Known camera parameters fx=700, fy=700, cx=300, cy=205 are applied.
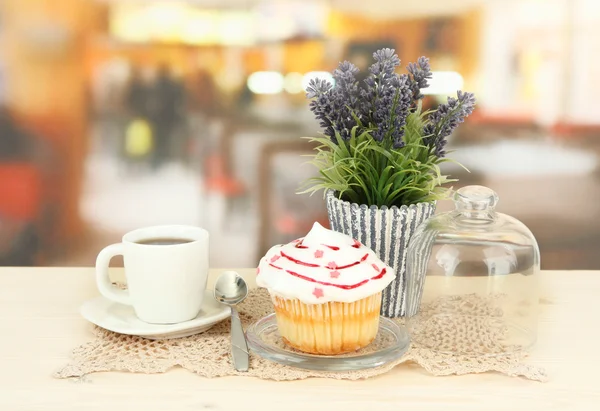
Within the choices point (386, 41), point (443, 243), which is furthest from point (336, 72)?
point (386, 41)

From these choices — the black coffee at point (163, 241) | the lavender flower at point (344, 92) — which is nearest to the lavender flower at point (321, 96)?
the lavender flower at point (344, 92)

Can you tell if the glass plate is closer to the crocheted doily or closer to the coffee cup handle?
the crocheted doily

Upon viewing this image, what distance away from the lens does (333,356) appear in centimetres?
73

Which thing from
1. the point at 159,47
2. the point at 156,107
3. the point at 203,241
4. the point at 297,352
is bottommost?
the point at 297,352

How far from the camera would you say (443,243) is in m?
0.82

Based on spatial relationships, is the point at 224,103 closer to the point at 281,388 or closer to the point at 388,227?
the point at 388,227

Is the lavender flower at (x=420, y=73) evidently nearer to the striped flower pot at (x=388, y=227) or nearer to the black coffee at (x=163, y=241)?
the striped flower pot at (x=388, y=227)

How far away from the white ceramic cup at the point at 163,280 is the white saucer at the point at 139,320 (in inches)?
0.6

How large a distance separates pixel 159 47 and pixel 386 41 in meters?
0.54

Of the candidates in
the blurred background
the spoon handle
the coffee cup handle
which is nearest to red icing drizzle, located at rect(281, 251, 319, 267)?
the spoon handle

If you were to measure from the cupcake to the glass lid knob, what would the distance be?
0.13m

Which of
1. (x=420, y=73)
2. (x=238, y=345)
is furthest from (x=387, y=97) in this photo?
(x=238, y=345)

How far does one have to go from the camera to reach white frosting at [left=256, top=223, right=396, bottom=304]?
28.4 inches

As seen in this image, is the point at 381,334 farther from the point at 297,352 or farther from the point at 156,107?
the point at 156,107
